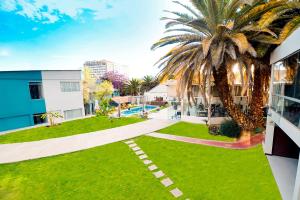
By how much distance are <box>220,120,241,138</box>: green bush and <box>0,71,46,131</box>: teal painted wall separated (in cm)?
2210

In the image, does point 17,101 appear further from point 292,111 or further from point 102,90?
point 292,111

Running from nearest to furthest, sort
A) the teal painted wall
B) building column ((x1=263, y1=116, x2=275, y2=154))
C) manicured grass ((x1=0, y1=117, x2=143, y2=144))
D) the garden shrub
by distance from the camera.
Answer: building column ((x1=263, y1=116, x2=275, y2=154))
the garden shrub
manicured grass ((x1=0, y1=117, x2=143, y2=144))
the teal painted wall

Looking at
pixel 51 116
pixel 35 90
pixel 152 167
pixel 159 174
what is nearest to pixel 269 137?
pixel 159 174

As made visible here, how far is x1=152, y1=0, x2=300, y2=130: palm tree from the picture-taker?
9477mm

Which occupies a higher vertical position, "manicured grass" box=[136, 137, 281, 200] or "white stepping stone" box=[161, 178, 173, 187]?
"manicured grass" box=[136, 137, 281, 200]

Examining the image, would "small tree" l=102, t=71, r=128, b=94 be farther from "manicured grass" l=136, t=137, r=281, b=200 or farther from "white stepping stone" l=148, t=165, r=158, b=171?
"white stepping stone" l=148, t=165, r=158, b=171

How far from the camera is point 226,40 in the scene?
36.1 ft

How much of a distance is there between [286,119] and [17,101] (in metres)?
25.2

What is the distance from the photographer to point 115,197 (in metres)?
7.06

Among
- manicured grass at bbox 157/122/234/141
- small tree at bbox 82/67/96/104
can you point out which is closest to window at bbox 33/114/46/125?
small tree at bbox 82/67/96/104

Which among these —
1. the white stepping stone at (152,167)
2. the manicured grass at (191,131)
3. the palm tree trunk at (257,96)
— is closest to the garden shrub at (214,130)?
the manicured grass at (191,131)

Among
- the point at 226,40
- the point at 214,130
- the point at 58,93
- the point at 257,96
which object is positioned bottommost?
the point at 214,130

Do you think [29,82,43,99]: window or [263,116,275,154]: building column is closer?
[263,116,275,154]: building column

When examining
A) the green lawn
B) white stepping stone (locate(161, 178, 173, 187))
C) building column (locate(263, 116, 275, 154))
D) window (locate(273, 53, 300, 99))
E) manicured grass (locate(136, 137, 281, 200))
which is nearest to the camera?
manicured grass (locate(136, 137, 281, 200))
